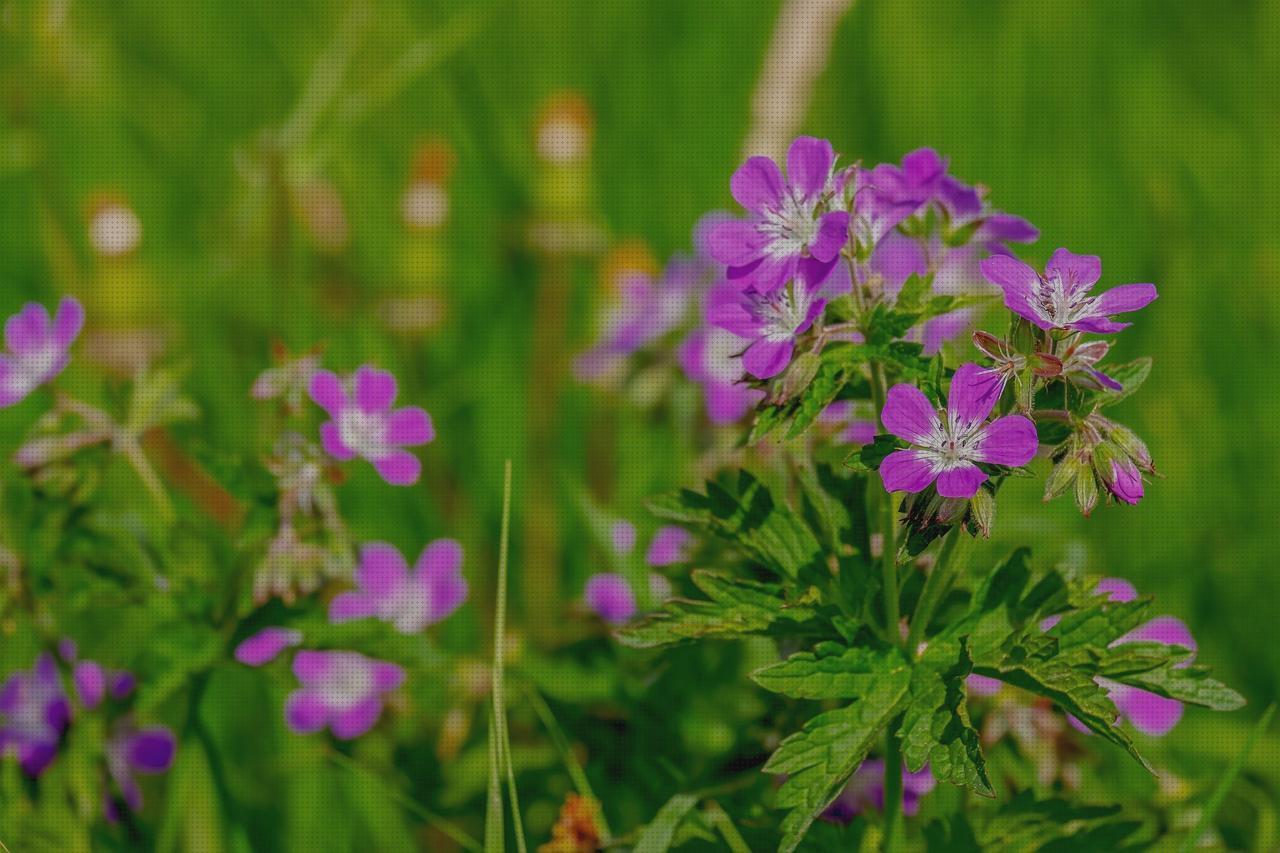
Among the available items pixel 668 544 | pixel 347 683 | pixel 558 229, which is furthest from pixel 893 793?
pixel 558 229

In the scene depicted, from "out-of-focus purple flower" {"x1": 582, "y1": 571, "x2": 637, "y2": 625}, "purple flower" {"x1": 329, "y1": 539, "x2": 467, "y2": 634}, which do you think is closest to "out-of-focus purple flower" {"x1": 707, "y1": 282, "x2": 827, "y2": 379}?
"out-of-focus purple flower" {"x1": 582, "y1": 571, "x2": 637, "y2": 625}

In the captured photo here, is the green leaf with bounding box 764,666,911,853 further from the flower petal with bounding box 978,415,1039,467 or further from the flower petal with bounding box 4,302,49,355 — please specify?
the flower petal with bounding box 4,302,49,355

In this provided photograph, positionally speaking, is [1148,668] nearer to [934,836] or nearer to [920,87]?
[934,836]

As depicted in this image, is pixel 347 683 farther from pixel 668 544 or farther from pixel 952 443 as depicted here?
pixel 952 443

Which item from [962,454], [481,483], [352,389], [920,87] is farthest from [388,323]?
[962,454]

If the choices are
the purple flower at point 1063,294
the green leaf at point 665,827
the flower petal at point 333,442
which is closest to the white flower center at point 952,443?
the purple flower at point 1063,294

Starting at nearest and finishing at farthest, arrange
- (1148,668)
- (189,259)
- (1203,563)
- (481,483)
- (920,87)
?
(1148,668), (1203,563), (481,483), (189,259), (920,87)
